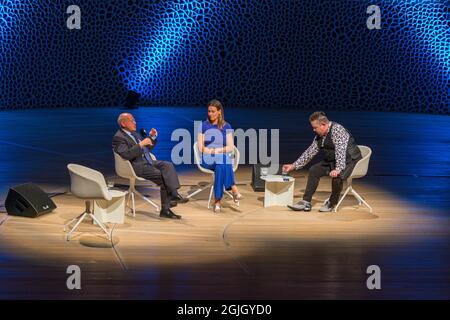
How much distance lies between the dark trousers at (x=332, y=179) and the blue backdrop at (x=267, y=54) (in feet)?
38.4

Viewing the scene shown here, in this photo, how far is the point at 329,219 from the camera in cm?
736

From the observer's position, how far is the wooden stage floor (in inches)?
207

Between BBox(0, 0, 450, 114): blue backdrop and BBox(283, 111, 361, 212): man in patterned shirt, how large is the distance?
11.7 m

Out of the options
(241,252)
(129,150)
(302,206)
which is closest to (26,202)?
(129,150)

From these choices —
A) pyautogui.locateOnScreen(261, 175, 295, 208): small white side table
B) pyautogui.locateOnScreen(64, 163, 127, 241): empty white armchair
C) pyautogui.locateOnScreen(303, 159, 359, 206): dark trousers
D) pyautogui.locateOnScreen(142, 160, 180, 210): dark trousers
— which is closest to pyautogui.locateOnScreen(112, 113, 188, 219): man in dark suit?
pyautogui.locateOnScreen(142, 160, 180, 210): dark trousers

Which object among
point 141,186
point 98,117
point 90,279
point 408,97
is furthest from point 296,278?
point 408,97

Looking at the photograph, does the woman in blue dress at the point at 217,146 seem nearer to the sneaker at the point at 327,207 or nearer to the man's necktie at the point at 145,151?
the man's necktie at the point at 145,151

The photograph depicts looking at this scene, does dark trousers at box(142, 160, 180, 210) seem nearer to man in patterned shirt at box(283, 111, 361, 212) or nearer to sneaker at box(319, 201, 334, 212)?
Answer: man in patterned shirt at box(283, 111, 361, 212)

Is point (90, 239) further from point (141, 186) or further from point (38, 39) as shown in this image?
point (38, 39)

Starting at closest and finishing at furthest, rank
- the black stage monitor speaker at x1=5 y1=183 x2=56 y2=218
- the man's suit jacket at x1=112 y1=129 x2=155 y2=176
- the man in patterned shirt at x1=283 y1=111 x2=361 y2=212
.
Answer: the black stage monitor speaker at x1=5 y1=183 x2=56 y2=218, the man's suit jacket at x1=112 y1=129 x2=155 y2=176, the man in patterned shirt at x1=283 y1=111 x2=361 y2=212

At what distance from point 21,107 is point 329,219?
1183 cm

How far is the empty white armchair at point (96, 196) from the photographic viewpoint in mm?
6312

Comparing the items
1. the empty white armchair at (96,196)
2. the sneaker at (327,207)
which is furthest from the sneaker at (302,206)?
the empty white armchair at (96,196)

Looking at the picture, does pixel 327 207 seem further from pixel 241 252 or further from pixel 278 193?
pixel 241 252
